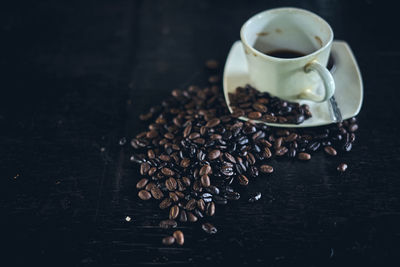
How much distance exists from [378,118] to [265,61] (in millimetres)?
412

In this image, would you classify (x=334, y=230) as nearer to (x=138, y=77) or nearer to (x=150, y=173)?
(x=150, y=173)

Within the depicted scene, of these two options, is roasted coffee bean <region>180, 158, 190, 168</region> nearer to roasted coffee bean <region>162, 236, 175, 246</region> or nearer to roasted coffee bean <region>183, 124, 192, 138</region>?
roasted coffee bean <region>183, 124, 192, 138</region>

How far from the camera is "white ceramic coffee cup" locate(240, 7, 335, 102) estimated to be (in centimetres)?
102

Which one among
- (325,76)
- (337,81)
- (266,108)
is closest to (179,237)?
(266,108)

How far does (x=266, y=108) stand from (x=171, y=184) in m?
0.37

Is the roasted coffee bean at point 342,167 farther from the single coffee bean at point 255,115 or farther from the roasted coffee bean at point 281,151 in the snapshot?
the single coffee bean at point 255,115

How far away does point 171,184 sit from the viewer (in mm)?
1014

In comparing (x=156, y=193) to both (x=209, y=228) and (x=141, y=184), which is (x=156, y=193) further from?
(x=209, y=228)

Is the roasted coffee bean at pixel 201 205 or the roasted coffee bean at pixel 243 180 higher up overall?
the roasted coffee bean at pixel 243 180

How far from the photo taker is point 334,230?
36.4 inches

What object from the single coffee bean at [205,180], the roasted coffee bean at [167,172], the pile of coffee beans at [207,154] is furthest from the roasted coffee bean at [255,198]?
the roasted coffee bean at [167,172]

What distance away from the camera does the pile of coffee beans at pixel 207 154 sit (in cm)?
99

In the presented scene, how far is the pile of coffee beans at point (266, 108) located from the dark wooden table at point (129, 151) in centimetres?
13

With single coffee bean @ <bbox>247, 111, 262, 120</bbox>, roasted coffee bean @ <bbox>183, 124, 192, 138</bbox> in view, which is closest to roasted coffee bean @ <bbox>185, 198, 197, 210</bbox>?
roasted coffee bean @ <bbox>183, 124, 192, 138</bbox>
